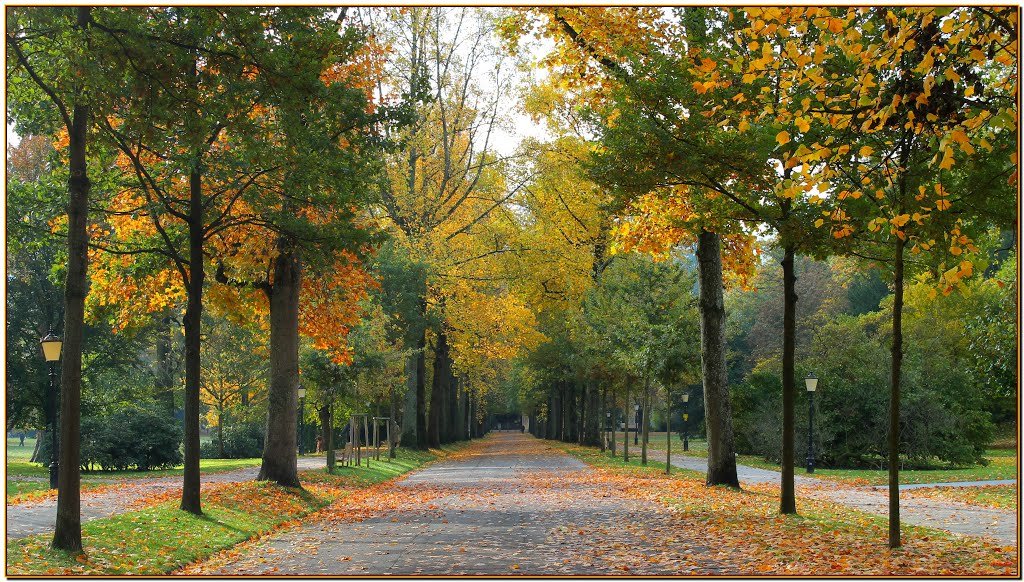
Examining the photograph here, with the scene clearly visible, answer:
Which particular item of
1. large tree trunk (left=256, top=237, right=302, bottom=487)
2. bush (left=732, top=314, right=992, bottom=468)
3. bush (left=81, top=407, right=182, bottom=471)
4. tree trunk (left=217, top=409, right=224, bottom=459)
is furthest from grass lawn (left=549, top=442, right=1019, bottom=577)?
tree trunk (left=217, top=409, right=224, bottom=459)

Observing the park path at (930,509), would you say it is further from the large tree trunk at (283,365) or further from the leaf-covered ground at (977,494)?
the large tree trunk at (283,365)

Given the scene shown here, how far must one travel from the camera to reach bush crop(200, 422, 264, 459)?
4434 cm

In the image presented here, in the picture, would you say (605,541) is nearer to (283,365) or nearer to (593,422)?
(283,365)

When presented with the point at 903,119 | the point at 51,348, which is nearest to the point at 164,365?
the point at 51,348

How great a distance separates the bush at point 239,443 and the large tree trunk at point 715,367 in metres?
30.3

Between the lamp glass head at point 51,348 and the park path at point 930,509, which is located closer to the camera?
the park path at point 930,509

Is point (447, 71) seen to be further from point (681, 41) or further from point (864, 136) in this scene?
point (864, 136)

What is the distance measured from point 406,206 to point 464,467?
38.1 ft

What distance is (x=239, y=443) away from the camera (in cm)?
4456

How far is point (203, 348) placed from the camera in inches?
1668

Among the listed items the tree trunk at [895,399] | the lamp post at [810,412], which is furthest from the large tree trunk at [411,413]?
the tree trunk at [895,399]

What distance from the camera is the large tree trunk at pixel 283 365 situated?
1956cm

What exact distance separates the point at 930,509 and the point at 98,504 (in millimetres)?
14346

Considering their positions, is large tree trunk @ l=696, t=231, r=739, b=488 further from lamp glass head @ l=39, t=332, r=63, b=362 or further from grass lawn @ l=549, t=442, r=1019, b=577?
lamp glass head @ l=39, t=332, r=63, b=362
